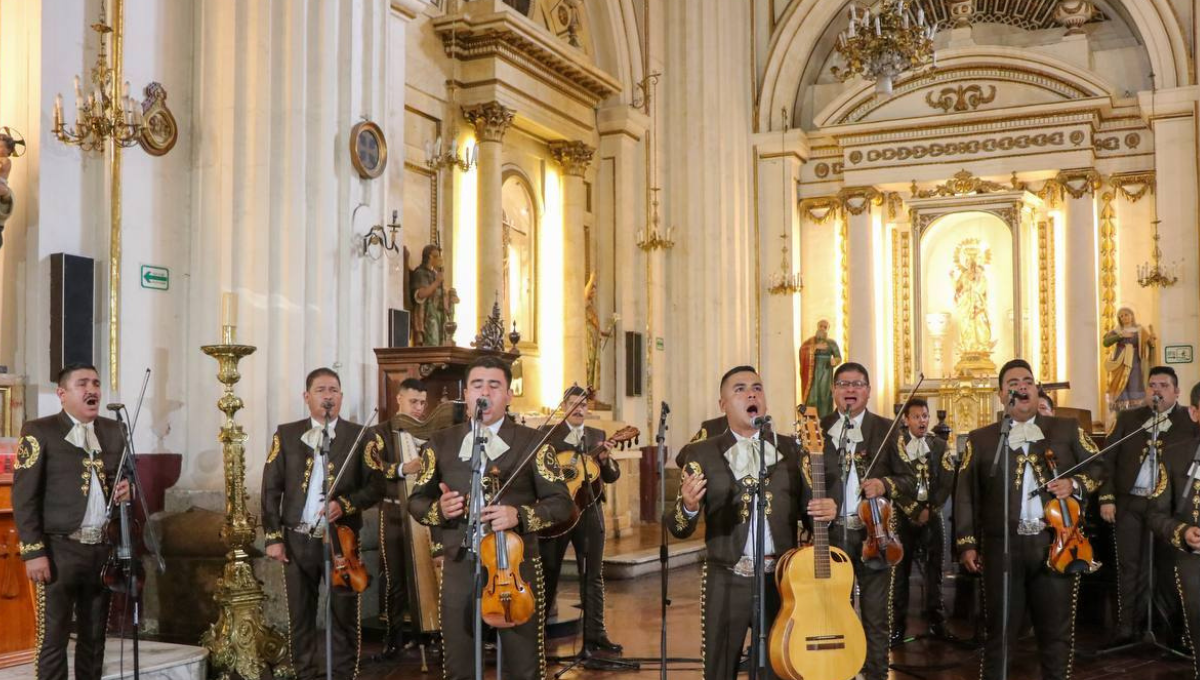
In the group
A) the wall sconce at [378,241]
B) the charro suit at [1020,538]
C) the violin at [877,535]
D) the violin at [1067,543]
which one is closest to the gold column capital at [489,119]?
the wall sconce at [378,241]

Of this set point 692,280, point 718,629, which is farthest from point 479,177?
point 718,629

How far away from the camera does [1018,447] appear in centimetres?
629

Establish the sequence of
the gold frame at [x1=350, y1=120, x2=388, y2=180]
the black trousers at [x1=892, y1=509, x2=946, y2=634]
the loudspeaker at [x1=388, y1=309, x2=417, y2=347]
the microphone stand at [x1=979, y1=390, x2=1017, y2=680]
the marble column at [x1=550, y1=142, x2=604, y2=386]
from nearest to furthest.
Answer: the microphone stand at [x1=979, y1=390, x2=1017, y2=680] < the black trousers at [x1=892, y1=509, x2=946, y2=634] < the gold frame at [x1=350, y1=120, x2=388, y2=180] < the loudspeaker at [x1=388, y1=309, x2=417, y2=347] < the marble column at [x1=550, y1=142, x2=604, y2=386]

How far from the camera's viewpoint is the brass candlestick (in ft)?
22.9

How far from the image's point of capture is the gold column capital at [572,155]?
51.1ft

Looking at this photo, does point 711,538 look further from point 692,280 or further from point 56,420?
point 692,280

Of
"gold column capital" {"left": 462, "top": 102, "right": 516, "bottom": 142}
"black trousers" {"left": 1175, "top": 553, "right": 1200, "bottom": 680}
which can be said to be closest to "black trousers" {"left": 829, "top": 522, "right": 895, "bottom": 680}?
"black trousers" {"left": 1175, "top": 553, "right": 1200, "bottom": 680}

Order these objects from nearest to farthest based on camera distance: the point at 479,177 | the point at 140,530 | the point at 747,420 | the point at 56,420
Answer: the point at 747,420
the point at 56,420
the point at 140,530
the point at 479,177

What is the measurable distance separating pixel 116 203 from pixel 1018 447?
5.57m

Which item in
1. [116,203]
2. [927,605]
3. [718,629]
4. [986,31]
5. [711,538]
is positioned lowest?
[927,605]

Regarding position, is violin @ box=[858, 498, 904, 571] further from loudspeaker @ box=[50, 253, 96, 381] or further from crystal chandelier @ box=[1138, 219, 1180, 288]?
crystal chandelier @ box=[1138, 219, 1180, 288]

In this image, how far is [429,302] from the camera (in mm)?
12031

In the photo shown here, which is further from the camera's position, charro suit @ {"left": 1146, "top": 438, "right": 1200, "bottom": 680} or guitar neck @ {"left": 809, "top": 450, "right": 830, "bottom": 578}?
charro suit @ {"left": 1146, "top": 438, "right": 1200, "bottom": 680}

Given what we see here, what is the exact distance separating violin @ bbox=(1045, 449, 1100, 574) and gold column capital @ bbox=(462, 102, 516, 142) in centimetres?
887
